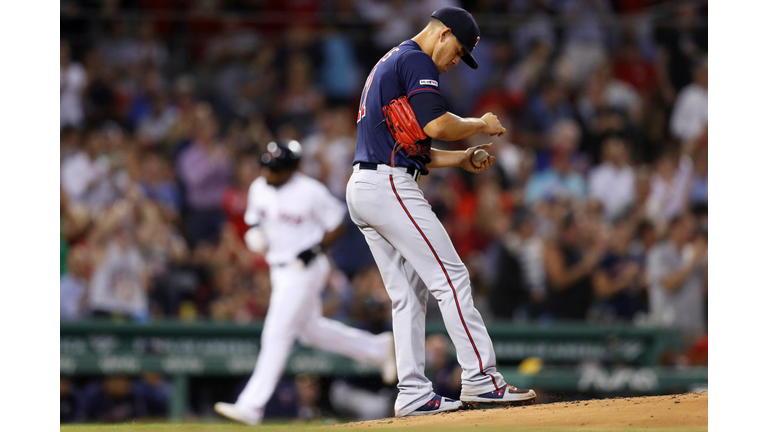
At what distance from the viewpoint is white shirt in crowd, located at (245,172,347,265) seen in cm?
793

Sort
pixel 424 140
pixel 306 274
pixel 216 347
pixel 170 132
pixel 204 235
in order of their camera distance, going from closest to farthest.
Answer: pixel 424 140, pixel 306 274, pixel 216 347, pixel 204 235, pixel 170 132

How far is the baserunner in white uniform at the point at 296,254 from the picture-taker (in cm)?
770

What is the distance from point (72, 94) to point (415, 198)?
706 cm

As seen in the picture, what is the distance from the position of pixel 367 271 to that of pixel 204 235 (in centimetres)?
197

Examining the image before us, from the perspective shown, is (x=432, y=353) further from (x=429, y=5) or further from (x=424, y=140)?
Result: (x=429, y=5)

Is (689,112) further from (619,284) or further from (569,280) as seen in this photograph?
(569,280)

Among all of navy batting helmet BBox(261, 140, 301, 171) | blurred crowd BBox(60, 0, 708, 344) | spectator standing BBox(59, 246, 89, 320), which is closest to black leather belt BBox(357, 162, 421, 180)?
navy batting helmet BBox(261, 140, 301, 171)

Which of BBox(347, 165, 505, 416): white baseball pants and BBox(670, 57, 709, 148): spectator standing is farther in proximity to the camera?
BBox(670, 57, 709, 148): spectator standing

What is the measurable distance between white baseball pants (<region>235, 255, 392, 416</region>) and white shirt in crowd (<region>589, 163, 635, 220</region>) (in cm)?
403

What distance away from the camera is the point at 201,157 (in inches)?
422

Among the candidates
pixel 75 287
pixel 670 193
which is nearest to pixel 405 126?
pixel 75 287

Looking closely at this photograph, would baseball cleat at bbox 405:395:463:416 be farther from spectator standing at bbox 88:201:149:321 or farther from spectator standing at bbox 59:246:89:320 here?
spectator standing at bbox 59:246:89:320

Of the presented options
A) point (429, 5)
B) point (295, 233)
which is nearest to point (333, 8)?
point (429, 5)

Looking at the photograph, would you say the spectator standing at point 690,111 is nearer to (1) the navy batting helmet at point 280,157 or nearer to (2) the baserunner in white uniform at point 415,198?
(1) the navy batting helmet at point 280,157
